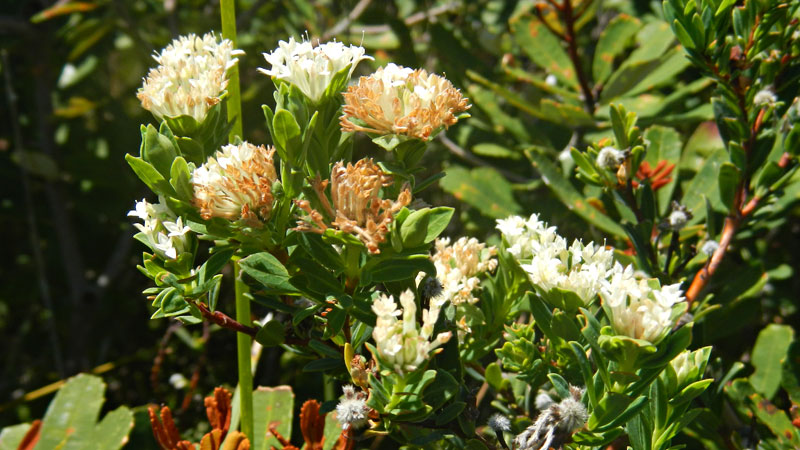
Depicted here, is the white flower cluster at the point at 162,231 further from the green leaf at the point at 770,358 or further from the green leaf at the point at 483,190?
the green leaf at the point at 770,358

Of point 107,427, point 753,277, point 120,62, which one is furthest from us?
point 120,62

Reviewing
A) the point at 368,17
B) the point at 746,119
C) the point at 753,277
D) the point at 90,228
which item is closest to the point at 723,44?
the point at 746,119

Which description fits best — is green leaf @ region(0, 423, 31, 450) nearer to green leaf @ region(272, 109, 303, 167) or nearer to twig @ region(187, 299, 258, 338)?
twig @ region(187, 299, 258, 338)

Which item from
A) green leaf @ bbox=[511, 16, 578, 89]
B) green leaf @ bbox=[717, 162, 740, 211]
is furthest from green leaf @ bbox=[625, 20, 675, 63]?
green leaf @ bbox=[717, 162, 740, 211]

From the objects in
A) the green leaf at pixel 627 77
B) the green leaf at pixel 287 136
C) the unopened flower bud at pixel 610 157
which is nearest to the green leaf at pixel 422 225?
the green leaf at pixel 287 136

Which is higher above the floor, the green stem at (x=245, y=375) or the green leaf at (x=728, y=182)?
the green leaf at (x=728, y=182)

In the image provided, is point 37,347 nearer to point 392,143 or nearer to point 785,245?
point 392,143
